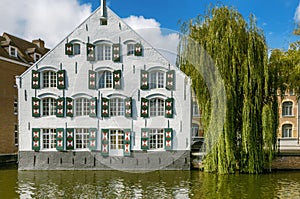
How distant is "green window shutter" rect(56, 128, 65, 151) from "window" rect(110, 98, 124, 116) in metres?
2.84

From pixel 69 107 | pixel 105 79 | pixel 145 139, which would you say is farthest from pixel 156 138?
pixel 69 107

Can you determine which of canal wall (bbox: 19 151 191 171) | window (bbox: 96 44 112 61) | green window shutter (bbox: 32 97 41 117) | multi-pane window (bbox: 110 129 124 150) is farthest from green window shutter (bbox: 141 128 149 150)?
green window shutter (bbox: 32 97 41 117)

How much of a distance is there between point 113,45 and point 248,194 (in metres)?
10.3

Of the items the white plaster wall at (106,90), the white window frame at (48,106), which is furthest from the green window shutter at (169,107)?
the white window frame at (48,106)

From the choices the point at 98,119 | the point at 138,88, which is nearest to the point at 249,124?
the point at 138,88

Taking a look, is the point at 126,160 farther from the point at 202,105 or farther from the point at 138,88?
the point at 202,105

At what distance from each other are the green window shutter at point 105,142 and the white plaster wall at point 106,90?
0.33 metres

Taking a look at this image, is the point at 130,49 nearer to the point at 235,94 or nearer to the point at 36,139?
the point at 235,94

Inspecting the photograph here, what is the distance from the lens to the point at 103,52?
57.5 feet

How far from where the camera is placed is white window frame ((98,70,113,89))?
1741 cm

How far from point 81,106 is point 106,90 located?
1643 millimetres

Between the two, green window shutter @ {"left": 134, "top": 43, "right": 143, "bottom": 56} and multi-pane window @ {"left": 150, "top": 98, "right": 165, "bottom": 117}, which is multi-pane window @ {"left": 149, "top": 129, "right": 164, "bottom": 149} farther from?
green window shutter @ {"left": 134, "top": 43, "right": 143, "bottom": 56}

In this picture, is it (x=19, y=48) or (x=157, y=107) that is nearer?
(x=157, y=107)

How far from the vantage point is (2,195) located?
11344 millimetres
